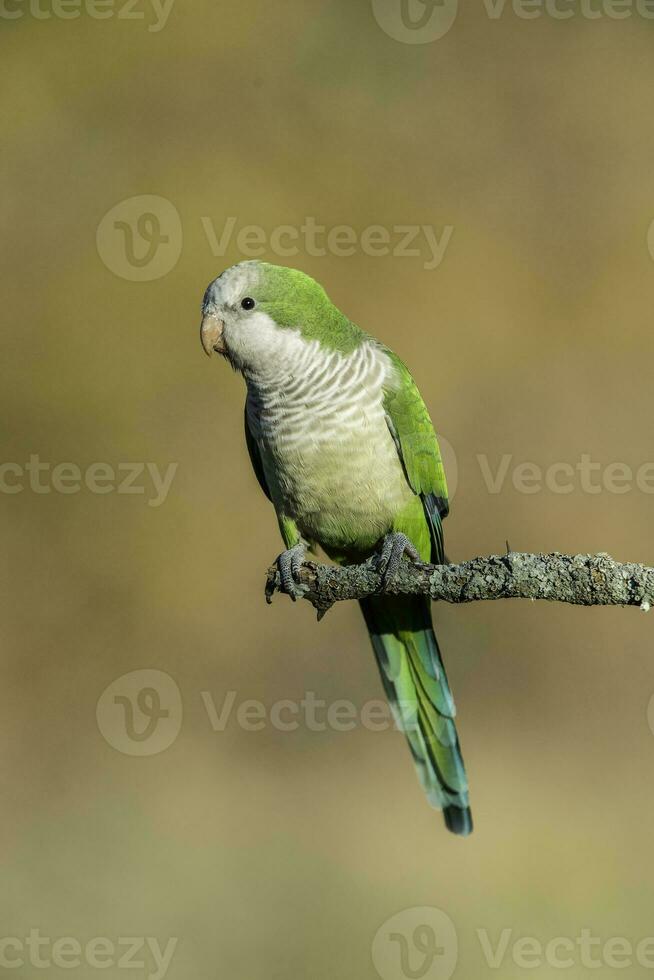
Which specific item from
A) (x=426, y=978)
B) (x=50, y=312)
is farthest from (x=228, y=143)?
(x=426, y=978)

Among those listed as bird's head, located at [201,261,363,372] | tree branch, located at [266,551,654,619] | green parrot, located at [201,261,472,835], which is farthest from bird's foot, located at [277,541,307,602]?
bird's head, located at [201,261,363,372]

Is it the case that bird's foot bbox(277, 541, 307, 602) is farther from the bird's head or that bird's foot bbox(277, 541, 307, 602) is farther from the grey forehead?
the grey forehead

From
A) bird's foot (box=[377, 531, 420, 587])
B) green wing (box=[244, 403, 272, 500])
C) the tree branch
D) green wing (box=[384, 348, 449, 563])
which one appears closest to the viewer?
the tree branch

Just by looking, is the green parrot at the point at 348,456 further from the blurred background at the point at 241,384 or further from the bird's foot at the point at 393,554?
the blurred background at the point at 241,384

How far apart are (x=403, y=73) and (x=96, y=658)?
178 inches

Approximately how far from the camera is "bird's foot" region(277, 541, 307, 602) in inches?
113

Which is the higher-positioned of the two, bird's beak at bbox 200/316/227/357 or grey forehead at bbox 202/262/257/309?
grey forehead at bbox 202/262/257/309

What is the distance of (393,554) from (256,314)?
0.92 metres

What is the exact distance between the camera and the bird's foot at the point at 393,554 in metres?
2.59

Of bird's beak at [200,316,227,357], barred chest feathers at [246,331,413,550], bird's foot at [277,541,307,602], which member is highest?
bird's beak at [200,316,227,357]

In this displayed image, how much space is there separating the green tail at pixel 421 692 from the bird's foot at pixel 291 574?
0.46 meters

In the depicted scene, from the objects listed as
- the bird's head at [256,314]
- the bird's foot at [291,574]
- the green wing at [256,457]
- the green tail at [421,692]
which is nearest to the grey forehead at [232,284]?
the bird's head at [256,314]

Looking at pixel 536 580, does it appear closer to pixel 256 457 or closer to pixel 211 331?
pixel 211 331

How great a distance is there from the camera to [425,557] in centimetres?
351
